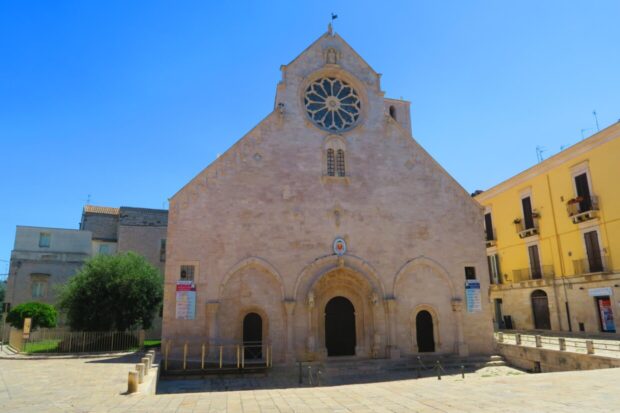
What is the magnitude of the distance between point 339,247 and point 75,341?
540 inches

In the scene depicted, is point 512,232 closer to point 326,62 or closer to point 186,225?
point 326,62

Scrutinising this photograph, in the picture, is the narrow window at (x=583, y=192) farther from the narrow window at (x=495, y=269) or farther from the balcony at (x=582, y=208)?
the narrow window at (x=495, y=269)

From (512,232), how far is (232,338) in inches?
912

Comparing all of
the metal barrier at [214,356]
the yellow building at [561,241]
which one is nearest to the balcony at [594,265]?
the yellow building at [561,241]

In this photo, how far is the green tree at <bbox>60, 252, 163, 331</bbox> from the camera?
76.0 feet

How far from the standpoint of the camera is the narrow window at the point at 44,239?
33094 millimetres

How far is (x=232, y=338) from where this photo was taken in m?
19.3

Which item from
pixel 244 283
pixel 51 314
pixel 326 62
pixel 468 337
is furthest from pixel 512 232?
pixel 51 314

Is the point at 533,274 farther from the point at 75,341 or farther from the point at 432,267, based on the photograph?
the point at 75,341

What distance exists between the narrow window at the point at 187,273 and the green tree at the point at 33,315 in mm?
12286

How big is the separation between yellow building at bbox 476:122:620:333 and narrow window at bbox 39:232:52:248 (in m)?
34.5

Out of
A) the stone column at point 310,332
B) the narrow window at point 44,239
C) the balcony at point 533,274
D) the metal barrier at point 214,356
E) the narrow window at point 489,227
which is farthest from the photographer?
the narrow window at point 489,227

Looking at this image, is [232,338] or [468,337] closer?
[232,338]

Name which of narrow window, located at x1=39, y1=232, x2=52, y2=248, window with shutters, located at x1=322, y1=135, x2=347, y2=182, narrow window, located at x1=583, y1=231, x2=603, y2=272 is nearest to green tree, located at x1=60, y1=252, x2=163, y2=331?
narrow window, located at x1=39, y1=232, x2=52, y2=248
